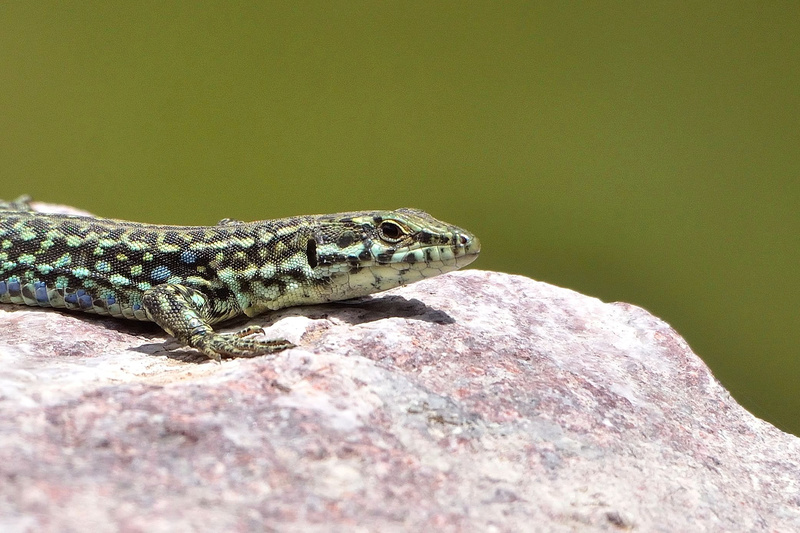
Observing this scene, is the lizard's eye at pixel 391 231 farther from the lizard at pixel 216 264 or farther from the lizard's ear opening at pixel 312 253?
the lizard's ear opening at pixel 312 253

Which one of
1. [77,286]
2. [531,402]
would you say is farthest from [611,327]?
[77,286]

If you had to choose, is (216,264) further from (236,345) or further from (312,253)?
(236,345)

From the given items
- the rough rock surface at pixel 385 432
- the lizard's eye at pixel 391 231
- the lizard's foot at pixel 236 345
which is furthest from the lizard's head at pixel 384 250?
the lizard's foot at pixel 236 345

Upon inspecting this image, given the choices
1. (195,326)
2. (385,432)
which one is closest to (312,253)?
(195,326)

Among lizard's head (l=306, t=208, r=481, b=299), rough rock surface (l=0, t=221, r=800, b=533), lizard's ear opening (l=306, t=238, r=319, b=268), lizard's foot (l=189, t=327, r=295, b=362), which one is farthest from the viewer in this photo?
lizard's ear opening (l=306, t=238, r=319, b=268)

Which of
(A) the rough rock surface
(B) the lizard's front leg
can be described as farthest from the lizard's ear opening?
(B) the lizard's front leg

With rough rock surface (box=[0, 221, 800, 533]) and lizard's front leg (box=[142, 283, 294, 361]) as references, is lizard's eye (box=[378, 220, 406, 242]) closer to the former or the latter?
rough rock surface (box=[0, 221, 800, 533])

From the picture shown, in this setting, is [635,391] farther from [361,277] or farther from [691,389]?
[361,277]
